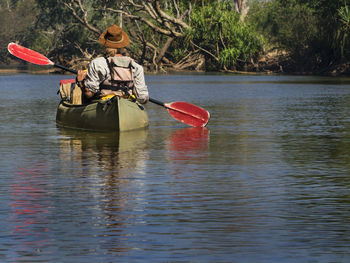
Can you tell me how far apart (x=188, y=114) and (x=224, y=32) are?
162ft

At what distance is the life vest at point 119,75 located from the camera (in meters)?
17.2

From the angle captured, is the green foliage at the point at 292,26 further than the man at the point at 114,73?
Yes

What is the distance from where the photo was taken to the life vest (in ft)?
56.3

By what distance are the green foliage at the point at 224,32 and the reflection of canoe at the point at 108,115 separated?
1979 inches

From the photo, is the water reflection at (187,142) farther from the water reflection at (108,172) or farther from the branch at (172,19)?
the branch at (172,19)

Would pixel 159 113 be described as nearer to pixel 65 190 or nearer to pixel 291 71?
pixel 65 190

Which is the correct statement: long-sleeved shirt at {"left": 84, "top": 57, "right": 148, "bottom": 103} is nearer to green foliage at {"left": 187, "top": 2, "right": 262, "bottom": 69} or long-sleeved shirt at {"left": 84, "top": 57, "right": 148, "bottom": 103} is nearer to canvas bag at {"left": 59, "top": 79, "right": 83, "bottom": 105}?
canvas bag at {"left": 59, "top": 79, "right": 83, "bottom": 105}

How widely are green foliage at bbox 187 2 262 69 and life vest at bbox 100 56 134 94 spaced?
51.7 metres

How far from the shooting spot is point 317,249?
23.0 feet

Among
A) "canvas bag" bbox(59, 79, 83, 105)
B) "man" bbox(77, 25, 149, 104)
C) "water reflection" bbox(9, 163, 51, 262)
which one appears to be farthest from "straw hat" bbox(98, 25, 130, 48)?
"water reflection" bbox(9, 163, 51, 262)

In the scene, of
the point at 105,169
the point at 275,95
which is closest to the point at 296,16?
the point at 275,95

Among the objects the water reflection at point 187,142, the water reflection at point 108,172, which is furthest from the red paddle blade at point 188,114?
the water reflection at point 108,172

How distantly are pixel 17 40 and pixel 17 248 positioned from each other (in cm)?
11247

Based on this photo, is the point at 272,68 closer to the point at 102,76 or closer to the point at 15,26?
the point at 15,26
